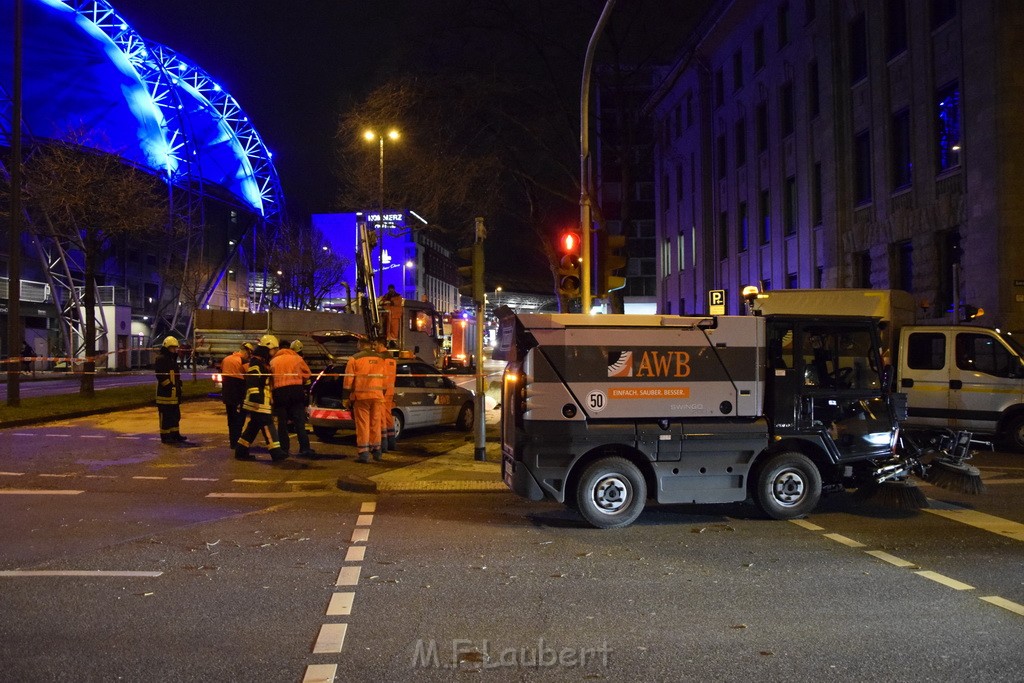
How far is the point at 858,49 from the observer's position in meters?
23.6

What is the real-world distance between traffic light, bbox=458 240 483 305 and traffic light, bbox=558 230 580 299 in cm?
123

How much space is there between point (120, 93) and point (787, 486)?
5549 centimetres

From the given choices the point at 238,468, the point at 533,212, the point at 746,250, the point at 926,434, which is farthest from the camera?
the point at 746,250

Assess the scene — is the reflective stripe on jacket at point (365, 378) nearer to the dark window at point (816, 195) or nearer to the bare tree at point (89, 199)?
the bare tree at point (89, 199)

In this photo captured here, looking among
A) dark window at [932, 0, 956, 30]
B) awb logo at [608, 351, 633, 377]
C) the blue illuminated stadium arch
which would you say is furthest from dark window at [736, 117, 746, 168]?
the blue illuminated stadium arch

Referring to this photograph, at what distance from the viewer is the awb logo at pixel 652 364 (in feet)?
25.3

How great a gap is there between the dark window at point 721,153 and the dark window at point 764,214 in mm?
4020

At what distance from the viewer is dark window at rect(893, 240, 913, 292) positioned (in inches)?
845

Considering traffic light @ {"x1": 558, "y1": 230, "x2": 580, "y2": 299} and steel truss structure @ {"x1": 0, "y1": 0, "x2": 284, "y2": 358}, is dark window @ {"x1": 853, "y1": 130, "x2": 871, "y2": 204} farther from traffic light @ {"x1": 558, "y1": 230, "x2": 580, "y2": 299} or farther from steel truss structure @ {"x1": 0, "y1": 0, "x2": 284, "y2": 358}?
steel truss structure @ {"x1": 0, "y1": 0, "x2": 284, "y2": 358}

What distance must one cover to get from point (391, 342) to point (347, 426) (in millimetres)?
3449

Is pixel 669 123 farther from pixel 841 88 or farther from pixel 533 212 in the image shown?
pixel 533 212

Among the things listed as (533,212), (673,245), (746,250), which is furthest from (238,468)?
(673,245)

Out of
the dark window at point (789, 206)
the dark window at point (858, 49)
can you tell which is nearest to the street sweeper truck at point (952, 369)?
the dark window at point (858, 49)

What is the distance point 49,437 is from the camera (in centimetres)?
1498
